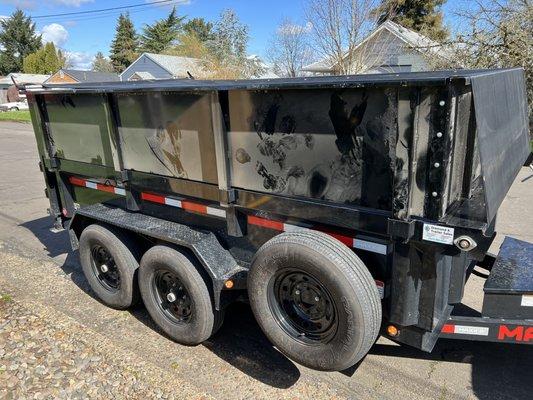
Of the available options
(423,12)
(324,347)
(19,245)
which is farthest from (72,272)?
(423,12)

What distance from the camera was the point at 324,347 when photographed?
9.04ft

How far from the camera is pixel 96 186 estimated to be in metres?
4.52

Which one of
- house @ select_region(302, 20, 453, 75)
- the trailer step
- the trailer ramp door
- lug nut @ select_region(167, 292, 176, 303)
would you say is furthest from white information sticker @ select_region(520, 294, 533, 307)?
house @ select_region(302, 20, 453, 75)

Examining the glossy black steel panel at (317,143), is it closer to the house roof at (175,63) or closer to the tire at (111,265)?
the tire at (111,265)

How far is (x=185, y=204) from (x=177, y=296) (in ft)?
2.51

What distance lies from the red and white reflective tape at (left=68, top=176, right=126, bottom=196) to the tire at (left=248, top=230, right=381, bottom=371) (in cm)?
184

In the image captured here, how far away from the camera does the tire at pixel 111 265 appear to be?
13.1 ft

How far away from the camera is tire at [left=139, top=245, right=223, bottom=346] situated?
3400 mm

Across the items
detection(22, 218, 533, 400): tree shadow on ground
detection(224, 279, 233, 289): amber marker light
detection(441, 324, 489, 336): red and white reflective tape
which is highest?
detection(224, 279, 233, 289): amber marker light

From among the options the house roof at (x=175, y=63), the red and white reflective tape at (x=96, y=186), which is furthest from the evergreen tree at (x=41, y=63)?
the red and white reflective tape at (x=96, y=186)

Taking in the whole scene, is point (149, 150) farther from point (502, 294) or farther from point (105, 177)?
point (502, 294)

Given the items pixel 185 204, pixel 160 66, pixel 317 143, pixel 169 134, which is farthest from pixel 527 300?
pixel 160 66

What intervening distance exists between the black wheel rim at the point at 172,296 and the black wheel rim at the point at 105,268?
2.07 ft

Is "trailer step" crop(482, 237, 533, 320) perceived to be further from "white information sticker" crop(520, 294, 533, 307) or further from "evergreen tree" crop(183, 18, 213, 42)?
"evergreen tree" crop(183, 18, 213, 42)
